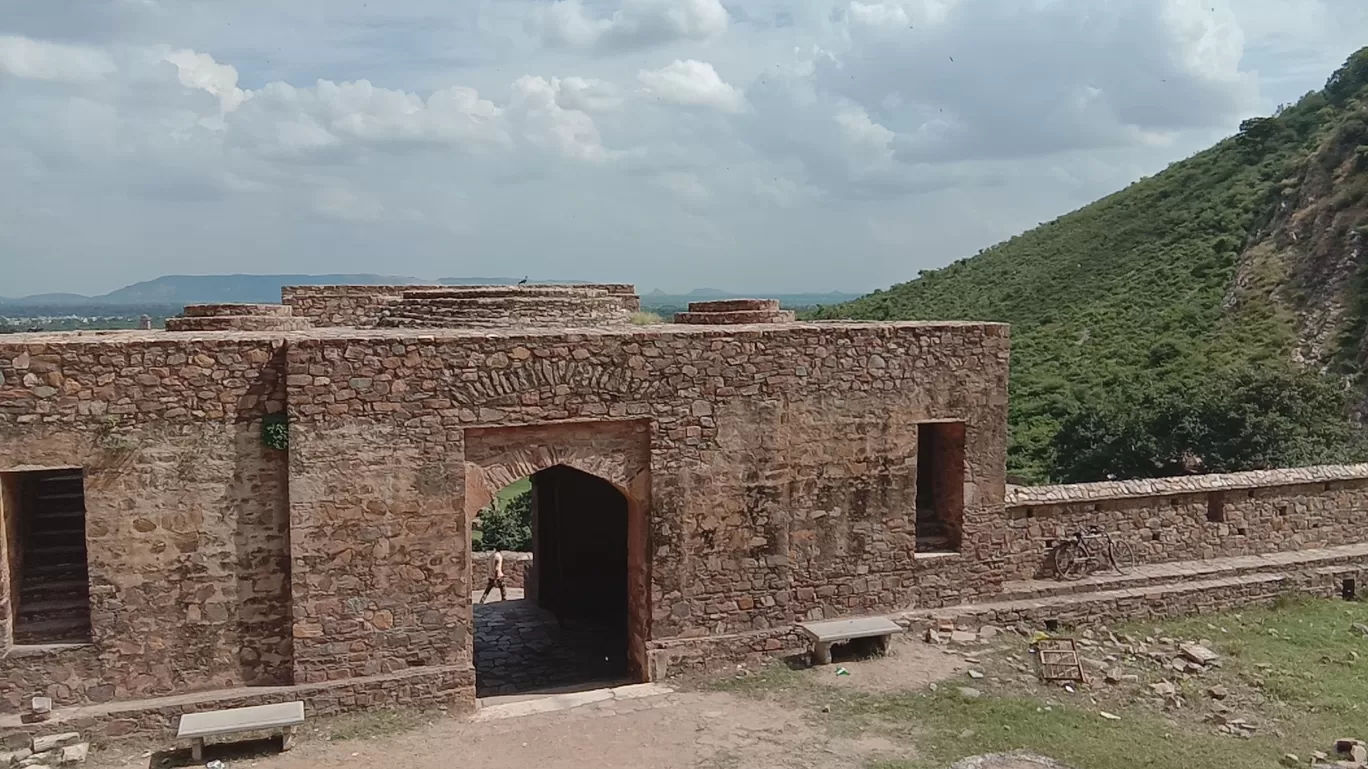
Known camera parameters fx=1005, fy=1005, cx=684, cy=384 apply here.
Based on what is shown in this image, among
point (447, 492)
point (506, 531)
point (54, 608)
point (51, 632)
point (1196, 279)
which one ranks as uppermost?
point (1196, 279)

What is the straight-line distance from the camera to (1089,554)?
12031 mm

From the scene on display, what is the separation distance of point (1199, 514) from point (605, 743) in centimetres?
832

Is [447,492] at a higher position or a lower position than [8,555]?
higher

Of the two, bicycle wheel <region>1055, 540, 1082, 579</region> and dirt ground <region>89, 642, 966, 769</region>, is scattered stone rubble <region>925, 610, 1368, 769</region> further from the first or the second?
dirt ground <region>89, 642, 966, 769</region>

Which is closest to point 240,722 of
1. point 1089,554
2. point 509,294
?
point 509,294

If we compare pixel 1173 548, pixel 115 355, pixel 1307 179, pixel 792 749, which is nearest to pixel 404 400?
pixel 115 355

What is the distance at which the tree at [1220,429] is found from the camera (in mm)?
20922

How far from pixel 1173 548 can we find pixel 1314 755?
14.4ft

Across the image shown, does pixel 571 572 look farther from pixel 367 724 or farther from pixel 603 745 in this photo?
pixel 603 745

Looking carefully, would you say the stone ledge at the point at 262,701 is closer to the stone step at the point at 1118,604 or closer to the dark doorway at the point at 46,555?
the dark doorway at the point at 46,555

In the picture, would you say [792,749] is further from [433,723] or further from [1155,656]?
[1155,656]

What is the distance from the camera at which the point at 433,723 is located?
9.15 meters

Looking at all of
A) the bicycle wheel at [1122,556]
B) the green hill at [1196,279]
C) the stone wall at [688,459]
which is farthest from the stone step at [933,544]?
the green hill at [1196,279]

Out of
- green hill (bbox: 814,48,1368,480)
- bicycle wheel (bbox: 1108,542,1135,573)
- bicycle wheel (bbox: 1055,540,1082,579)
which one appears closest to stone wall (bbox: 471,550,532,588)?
bicycle wheel (bbox: 1055,540,1082,579)
